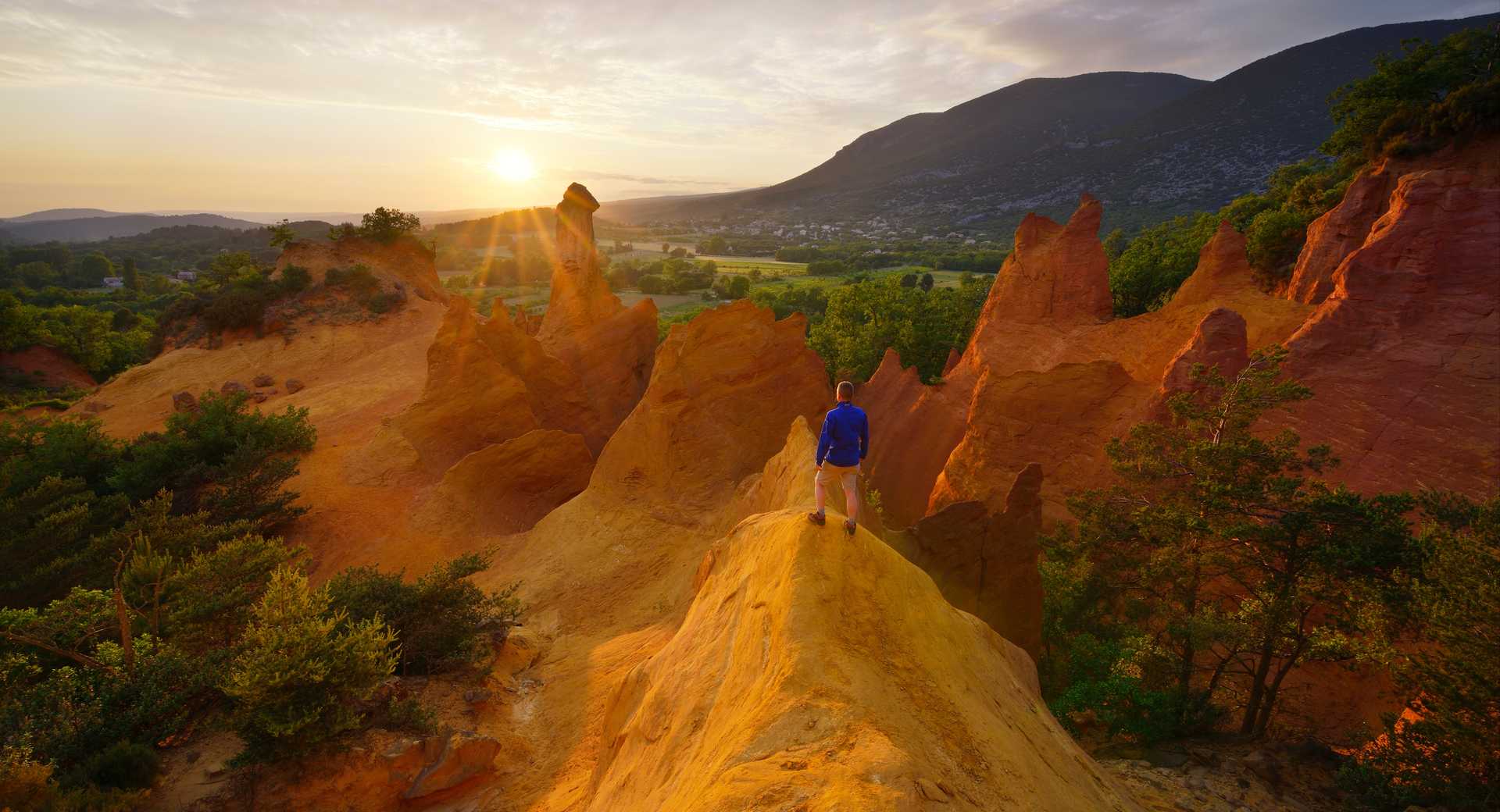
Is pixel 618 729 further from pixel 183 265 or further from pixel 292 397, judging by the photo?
pixel 183 265

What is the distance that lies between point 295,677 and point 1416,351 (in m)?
21.7

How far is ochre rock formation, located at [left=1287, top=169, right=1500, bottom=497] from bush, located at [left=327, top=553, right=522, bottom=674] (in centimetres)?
1846

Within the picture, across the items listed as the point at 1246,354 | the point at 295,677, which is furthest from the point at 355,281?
the point at 1246,354

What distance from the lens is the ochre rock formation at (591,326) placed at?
86.6ft

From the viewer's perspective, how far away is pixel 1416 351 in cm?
1269

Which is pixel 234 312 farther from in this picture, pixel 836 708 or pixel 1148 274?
pixel 1148 274

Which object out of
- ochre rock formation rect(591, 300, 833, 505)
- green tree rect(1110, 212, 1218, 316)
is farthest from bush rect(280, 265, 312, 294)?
green tree rect(1110, 212, 1218, 316)

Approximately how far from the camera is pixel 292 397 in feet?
108

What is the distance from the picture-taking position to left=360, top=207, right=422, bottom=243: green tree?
45.2m

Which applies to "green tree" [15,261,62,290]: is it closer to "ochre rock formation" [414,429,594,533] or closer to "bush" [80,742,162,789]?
"ochre rock formation" [414,429,594,533]

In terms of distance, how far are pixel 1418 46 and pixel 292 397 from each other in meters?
56.9

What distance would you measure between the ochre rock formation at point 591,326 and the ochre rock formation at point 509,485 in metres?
4.30

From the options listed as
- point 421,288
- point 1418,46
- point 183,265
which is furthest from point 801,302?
point 183,265

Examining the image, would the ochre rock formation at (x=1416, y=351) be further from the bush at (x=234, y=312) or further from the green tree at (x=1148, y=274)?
the bush at (x=234, y=312)
